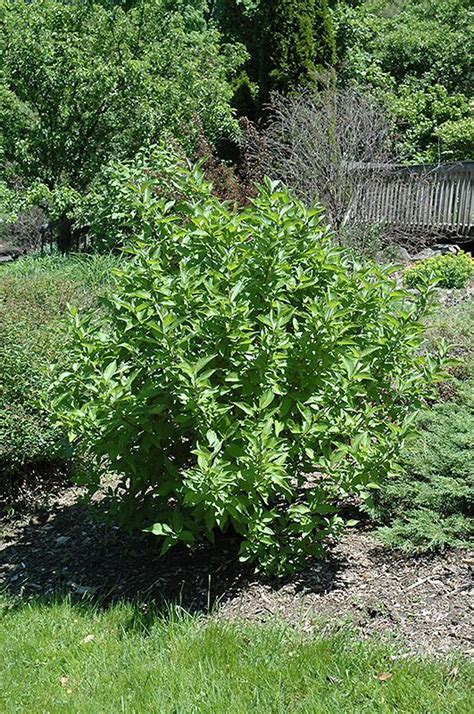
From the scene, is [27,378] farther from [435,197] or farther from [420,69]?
[420,69]

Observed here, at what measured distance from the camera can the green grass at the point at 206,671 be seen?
2893 millimetres

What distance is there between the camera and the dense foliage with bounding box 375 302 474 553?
154 inches

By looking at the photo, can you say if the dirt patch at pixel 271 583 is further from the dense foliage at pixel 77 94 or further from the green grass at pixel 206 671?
the dense foliage at pixel 77 94

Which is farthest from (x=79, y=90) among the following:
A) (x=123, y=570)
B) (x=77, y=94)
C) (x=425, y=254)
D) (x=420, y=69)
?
(x=420, y=69)

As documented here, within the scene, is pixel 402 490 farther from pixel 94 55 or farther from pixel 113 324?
pixel 94 55

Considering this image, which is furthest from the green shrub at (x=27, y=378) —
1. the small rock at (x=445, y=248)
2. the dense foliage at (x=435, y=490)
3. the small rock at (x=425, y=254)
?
the small rock at (x=445, y=248)

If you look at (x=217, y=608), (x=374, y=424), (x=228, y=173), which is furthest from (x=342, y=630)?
(x=228, y=173)

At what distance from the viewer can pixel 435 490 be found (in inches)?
164

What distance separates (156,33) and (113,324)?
1034 cm

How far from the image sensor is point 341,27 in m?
22.1

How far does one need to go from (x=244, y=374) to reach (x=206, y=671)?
1.22 metres

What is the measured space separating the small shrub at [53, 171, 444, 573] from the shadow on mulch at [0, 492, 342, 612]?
182mm

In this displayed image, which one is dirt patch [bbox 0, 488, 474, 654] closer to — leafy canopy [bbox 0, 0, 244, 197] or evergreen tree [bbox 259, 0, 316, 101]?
leafy canopy [bbox 0, 0, 244, 197]

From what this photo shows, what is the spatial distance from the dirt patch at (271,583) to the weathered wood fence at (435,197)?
1117cm
